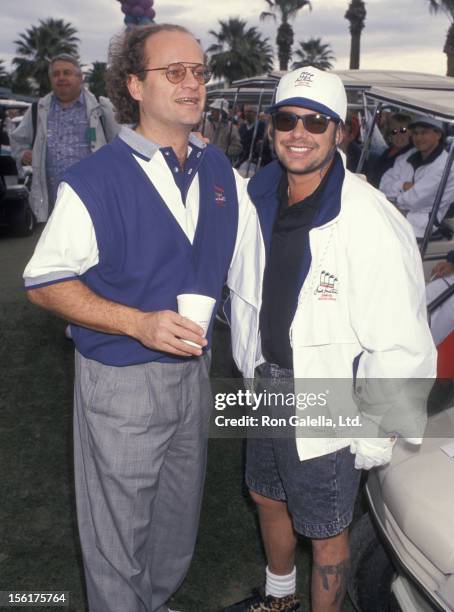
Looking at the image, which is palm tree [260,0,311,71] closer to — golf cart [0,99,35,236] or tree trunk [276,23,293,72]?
tree trunk [276,23,293,72]

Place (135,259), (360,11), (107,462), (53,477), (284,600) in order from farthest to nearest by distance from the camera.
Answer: (360,11) < (53,477) < (284,600) < (107,462) < (135,259)

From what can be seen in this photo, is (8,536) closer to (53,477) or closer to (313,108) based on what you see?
(53,477)

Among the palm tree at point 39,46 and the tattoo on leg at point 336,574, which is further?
the palm tree at point 39,46

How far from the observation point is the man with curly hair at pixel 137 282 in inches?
72.2

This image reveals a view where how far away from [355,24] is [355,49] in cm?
131

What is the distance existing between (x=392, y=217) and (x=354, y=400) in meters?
0.58

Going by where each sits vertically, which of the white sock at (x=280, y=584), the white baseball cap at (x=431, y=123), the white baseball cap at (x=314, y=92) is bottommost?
the white sock at (x=280, y=584)

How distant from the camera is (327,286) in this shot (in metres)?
1.95

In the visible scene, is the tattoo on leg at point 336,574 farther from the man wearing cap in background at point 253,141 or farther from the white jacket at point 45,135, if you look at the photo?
the man wearing cap in background at point 253,141

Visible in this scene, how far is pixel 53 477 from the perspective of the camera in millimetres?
3520

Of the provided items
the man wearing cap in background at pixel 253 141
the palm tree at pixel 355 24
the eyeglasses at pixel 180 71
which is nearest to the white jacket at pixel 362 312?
the eyeglasses at pixel 180 71

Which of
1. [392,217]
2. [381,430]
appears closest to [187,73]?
[392,217]

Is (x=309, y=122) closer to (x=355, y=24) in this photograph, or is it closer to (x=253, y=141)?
(x=253, y=141)

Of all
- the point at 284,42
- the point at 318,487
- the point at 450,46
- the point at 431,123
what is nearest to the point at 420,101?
the point at 431,123
